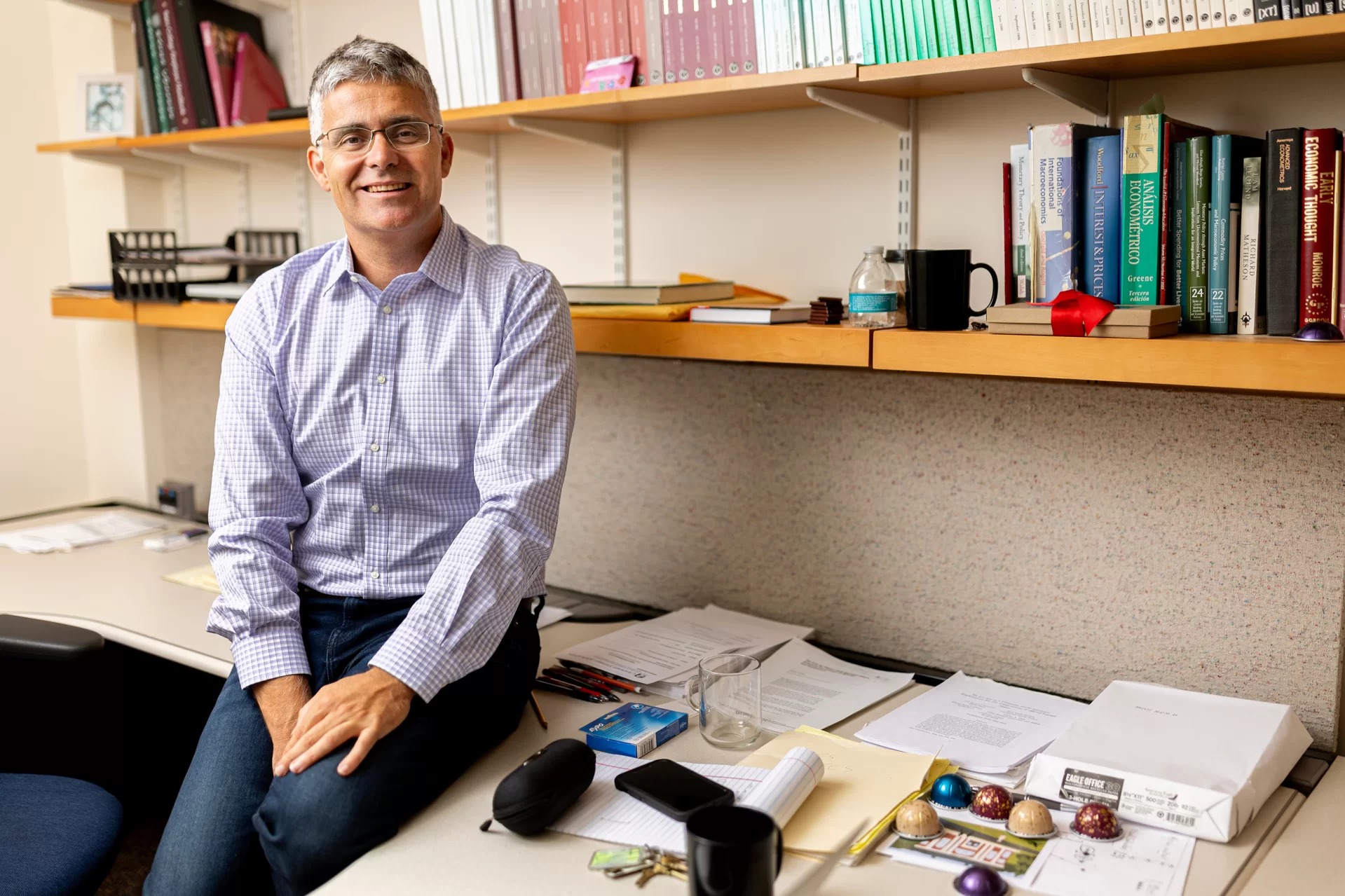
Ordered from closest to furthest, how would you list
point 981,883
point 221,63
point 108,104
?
point 981,883, point 221,63, point 108,104

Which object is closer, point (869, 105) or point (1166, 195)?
point (1166, 195)

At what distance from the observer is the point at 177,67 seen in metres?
2.45

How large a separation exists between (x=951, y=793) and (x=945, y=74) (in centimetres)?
90

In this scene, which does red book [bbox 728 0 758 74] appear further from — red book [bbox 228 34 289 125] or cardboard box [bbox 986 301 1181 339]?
red book [bbox 228 34 289 125]

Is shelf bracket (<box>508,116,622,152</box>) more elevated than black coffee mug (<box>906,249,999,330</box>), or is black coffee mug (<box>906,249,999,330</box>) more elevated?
shelf bracket (<box>508,116,622,152</box>)

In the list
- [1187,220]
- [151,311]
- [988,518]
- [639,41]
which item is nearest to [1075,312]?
[1187,220]

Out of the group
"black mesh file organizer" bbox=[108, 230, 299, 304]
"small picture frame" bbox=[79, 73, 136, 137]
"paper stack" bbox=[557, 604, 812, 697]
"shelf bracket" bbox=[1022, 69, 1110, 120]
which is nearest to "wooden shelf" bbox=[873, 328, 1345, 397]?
"shelf bracket" bbox=[1022, 69, 1110, 120]

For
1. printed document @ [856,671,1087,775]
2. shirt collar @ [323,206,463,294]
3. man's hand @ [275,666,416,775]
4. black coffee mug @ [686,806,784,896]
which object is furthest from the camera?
shirt collar @ [323,206,463,294]

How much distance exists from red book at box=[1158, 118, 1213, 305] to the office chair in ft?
4.96

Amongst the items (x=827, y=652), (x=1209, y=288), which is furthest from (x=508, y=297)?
(x=1209, y=288)

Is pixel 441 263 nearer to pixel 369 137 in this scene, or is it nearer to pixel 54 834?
pixel 369 137

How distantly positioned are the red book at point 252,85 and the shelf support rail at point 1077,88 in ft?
5.56

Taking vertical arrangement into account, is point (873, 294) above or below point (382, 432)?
above

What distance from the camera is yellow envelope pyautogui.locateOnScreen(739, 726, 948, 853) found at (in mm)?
1207
